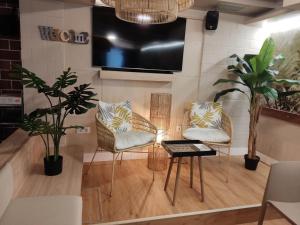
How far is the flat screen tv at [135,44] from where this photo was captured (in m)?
2.78

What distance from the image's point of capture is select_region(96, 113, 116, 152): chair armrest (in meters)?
2.24

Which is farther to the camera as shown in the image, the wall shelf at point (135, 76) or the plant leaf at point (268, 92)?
the wall shelf at point (135, 76)

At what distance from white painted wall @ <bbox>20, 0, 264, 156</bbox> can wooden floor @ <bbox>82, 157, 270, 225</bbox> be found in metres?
0.62

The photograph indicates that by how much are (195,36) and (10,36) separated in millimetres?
2410

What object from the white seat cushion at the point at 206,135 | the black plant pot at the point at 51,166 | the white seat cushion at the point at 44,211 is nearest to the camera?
the white seat cushion at the point at 44,211

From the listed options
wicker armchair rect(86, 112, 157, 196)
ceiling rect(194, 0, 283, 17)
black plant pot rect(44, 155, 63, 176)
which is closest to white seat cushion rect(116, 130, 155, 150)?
wicker armchair rect(86, 112, 157, 196)

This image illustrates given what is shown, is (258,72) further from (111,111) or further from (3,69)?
(3,69)

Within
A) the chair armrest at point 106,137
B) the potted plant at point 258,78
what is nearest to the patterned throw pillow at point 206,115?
the potted plant at point 258,78

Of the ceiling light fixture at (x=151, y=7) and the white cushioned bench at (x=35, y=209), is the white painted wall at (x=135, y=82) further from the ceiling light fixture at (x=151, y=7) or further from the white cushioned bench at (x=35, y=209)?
the white cushioned bench at (x=35, y=209)

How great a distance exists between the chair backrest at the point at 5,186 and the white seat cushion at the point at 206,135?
5.73 ft

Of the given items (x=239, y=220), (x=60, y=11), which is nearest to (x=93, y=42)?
(x=60, y=11)

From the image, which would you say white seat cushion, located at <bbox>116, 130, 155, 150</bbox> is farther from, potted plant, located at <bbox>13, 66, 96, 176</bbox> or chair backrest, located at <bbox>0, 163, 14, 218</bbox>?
chair backrest, located at <bbox>0, 163, 14, 218</bbox>

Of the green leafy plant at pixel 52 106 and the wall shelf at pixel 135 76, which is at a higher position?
the wall shelf at pixel 135 76

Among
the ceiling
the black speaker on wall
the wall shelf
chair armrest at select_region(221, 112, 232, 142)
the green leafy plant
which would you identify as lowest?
chair armrest at select_region(221, 112, 232, 142)
